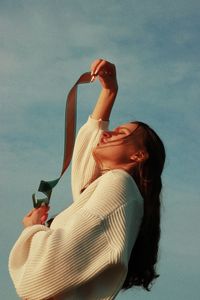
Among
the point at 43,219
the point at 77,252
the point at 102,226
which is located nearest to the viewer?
the point at 77,252

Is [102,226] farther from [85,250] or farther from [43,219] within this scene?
[43,219]

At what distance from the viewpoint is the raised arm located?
4.17 m

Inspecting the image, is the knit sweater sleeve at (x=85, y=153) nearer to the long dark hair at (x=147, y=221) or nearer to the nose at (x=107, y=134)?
the nose at (x=107, y=134)

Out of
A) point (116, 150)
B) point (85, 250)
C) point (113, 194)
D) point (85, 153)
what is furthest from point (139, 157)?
point (85, 250)

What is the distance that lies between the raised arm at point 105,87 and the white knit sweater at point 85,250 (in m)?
0.79

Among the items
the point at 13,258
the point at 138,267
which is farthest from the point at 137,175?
the point at 13,258

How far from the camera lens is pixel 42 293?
3256 millimetres

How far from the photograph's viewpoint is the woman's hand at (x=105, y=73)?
13.7ft

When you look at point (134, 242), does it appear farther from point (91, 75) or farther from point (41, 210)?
point (91, 75)

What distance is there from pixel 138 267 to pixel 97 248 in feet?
1.85

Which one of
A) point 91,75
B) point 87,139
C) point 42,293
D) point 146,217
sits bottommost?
point 42,293

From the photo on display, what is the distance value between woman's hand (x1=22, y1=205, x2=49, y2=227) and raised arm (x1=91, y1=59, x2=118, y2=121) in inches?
35.3

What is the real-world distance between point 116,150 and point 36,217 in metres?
0.60

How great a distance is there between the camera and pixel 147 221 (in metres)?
3.80
